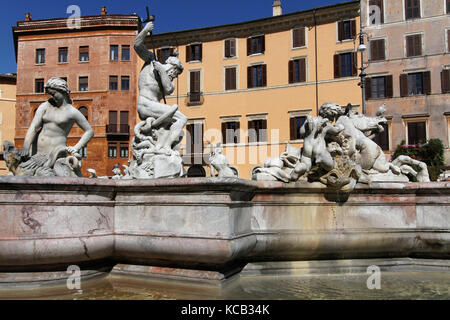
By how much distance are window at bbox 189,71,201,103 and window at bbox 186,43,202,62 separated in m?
1.21

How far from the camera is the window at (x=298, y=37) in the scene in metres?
28.4

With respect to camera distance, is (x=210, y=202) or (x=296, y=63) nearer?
(x=210, y=202)

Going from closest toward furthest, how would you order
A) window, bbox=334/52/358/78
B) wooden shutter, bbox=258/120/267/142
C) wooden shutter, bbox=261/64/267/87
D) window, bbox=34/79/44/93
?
window, bbox=334/52/358/78
wooden shutter, bbox=258/120/267/142
wooden shutter, bbox=261/64/267/87
window, bbox=34/79/44/93

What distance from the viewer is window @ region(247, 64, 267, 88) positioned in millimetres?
29264

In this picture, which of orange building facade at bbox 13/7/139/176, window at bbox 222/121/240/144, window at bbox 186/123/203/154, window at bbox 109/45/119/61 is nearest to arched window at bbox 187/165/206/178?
window at bbox 186/123/203/154

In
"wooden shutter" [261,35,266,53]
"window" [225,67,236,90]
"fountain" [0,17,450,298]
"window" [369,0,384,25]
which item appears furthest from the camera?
"window" [225,67,236,90]

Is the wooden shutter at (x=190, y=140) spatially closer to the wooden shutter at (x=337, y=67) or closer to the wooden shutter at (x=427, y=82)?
the wooden shutter at (x=337, y=67)

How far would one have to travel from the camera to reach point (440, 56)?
25516 millimetres

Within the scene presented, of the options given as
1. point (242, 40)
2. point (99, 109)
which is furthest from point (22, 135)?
point (242, 40)

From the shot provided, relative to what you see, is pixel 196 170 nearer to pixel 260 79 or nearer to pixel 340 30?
pixel 260 79

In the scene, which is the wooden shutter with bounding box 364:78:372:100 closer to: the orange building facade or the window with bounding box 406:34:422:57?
the window with bounding box 406:34:422:57

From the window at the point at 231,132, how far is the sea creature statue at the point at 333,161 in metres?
23.9
